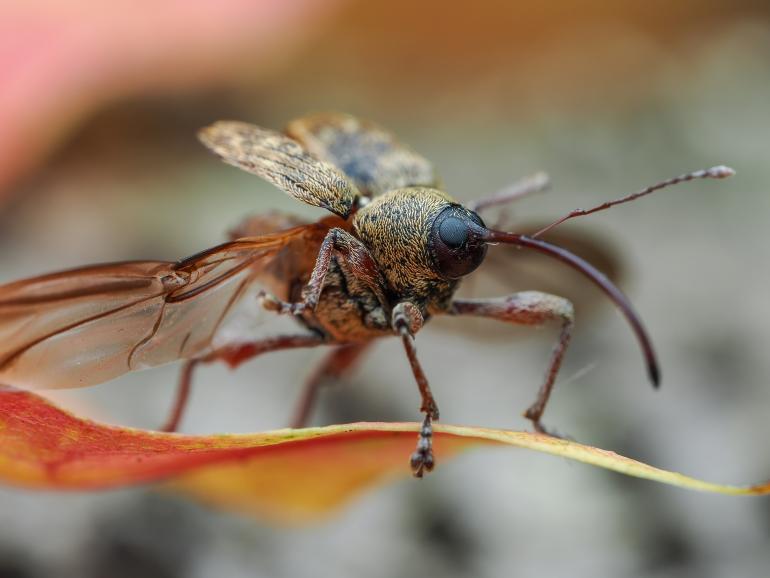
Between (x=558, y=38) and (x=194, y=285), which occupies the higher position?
(x=558, y=38)

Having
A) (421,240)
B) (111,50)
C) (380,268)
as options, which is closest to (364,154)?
(380,268)

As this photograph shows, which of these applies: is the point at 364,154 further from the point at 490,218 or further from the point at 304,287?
the point at 304,287

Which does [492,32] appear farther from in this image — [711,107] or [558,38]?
[711,107]

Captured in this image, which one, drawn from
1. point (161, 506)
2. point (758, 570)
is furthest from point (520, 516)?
point (161, 506)

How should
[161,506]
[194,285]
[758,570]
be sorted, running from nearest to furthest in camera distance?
[194,285] → [758,570] → [161,506]

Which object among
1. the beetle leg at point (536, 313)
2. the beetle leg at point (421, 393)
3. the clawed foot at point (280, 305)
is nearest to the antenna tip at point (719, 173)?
the beetle leg at point (536, 313)

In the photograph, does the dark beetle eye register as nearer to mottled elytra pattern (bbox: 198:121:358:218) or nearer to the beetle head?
the beetle head

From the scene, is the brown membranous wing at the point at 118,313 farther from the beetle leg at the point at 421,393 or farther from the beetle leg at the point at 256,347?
the beetle leg at the point at 421,393
